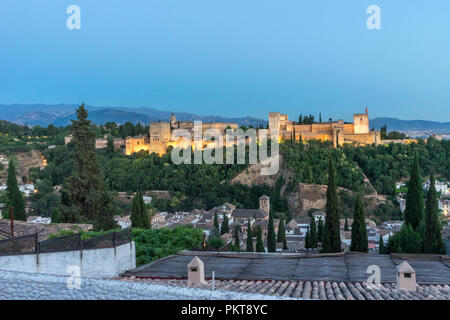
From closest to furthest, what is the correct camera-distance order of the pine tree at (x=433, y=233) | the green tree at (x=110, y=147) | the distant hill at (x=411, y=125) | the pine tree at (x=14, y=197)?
the pine tree at (x=433, y=233) → the pine tree at (x=14, y=197) → the green tree at (x=110, y=147) → the distant hill at (x=411, y=125)

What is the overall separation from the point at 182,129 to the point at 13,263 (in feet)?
160

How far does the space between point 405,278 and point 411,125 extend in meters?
92.1

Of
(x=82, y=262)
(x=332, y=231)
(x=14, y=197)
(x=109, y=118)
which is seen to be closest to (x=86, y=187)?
(x=14, y=197)

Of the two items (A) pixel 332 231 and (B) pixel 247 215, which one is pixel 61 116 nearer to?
(B) pixel 247 215

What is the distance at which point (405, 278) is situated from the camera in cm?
489

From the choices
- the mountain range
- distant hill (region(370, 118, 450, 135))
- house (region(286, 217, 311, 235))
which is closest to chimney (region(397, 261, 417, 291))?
house (region(286, 217, 311, 235))

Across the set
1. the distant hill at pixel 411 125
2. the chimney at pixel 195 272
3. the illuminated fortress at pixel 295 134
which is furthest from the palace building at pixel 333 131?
the chimney at pixel 195 272

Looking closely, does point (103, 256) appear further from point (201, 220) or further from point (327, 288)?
point (201, 220)

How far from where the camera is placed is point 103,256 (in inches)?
227

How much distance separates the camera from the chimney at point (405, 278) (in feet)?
15.8

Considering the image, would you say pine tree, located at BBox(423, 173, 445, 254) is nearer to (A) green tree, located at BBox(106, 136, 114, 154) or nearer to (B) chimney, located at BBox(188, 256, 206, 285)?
(B) chimney, located at BBox(188, 256, 206, 285)

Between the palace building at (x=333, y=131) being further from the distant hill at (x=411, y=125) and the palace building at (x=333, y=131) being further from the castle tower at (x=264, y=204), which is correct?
the distant hill at (x=411, y=125)

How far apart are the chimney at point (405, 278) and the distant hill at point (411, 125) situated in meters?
81.7
